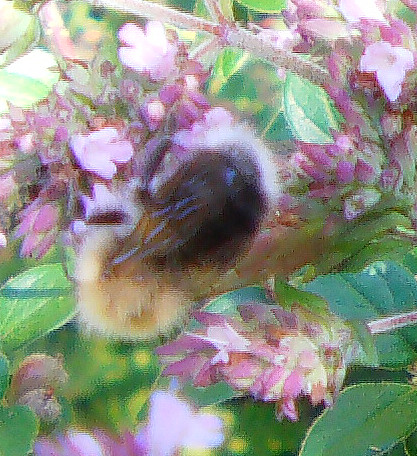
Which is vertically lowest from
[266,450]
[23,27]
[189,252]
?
[266,450]

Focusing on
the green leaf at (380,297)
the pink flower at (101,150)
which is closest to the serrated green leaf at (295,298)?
the green leaf at (380,297)

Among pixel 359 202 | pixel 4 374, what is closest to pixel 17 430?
pixel 4 374

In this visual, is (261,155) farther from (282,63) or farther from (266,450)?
(266,450)

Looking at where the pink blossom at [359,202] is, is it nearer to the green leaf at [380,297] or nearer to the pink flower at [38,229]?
the green leaf at [380,297]

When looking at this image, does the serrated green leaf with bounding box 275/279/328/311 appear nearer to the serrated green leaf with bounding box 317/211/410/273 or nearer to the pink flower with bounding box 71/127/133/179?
the serrated green leaf with bounding box 317/211/410/273

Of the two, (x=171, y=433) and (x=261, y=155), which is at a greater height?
(x=261, y=155)

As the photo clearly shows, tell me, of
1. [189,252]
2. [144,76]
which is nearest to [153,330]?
[189,252]

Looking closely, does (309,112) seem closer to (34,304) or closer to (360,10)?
(360,10)
